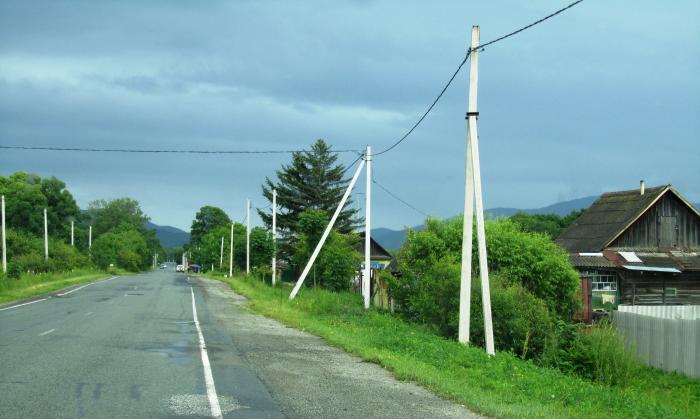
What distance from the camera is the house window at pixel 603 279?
127 feet

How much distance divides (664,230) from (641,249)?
2016 mm

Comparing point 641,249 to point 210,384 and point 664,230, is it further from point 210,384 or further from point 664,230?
point 210,384

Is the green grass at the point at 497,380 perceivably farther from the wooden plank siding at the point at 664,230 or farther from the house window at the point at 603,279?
the wooden plank siding at the point at 664,230

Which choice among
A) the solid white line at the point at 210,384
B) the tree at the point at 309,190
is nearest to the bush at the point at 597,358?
the solid white line at the point at 210,384

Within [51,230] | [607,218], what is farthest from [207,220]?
[607,218]

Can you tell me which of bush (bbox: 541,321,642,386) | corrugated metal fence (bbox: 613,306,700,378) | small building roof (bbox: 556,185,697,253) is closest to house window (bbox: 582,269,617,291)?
small building roof (bbox: 556,185,697,253)

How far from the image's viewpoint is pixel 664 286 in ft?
128

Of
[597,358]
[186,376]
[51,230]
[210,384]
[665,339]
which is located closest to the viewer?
[210,384]

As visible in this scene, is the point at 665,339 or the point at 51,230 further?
the point at 51,230

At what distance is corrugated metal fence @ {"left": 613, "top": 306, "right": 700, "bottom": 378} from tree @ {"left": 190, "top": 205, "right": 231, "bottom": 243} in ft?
466

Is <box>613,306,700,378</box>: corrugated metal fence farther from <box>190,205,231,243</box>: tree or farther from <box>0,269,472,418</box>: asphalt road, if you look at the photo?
<box>190,205,231,243</box>: tree

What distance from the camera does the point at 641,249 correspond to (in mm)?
40781

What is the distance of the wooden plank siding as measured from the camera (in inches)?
1607

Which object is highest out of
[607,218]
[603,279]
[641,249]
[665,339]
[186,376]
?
[607,218]
